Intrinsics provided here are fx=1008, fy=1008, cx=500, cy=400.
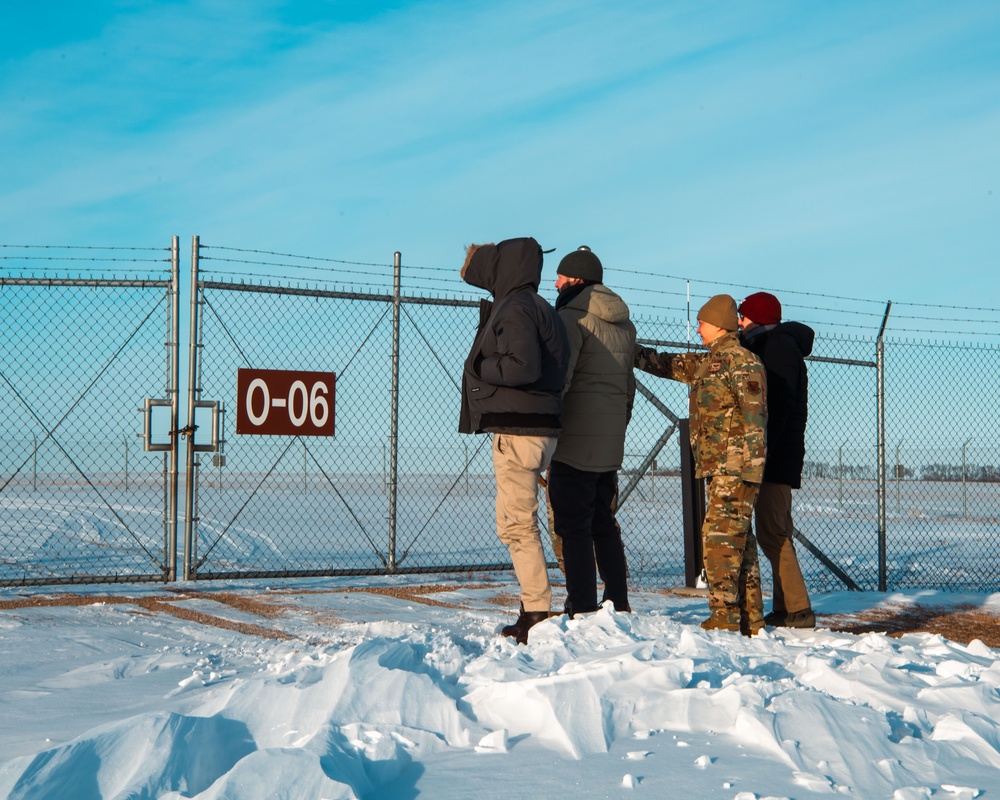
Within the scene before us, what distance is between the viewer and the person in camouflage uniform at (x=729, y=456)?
4.37 m

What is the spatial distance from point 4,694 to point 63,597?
2.83 meters

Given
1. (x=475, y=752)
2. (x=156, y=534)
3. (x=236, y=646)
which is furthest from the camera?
(x=156, y=534)

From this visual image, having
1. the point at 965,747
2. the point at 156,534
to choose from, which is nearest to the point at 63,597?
the point at 965,747

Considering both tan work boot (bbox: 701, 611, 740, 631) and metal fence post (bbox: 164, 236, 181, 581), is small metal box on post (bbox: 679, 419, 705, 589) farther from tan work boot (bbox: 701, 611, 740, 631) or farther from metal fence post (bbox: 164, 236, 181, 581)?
metal fence post (bbox: 164, 236, 181, 581)

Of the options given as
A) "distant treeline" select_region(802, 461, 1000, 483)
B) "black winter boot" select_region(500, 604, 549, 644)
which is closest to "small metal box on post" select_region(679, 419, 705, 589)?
"black winter boot" select_region(500, 604, 549, 644)

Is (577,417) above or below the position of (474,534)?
above

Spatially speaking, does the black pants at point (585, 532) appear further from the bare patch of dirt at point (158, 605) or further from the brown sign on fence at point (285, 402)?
the brown sign on fence at point (285, 402)

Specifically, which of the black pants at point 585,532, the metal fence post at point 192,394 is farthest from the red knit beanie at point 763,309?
the metal fence post at point 192,394

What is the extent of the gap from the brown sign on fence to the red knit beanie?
2.92 m

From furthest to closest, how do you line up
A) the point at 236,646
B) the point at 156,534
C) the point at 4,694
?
the point at 156,534 → the point at 236,646 → the point at 4,694

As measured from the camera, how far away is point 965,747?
2.53 meters

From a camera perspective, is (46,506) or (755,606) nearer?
(755,606)

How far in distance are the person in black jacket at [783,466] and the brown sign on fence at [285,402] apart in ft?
9.79

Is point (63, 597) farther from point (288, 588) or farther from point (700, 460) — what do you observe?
point (700, 460)
